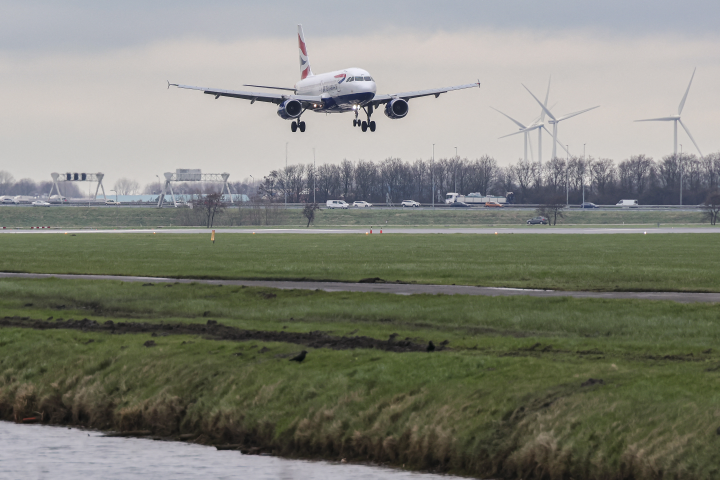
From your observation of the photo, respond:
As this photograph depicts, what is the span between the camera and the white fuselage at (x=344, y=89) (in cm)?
7131

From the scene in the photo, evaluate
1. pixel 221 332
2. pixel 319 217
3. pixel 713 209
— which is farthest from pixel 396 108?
pixel 319 217

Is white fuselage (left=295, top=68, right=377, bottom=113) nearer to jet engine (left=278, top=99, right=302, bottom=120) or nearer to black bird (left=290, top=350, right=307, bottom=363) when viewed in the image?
jet engine (left=278, top=99, right=302, bottom=120)

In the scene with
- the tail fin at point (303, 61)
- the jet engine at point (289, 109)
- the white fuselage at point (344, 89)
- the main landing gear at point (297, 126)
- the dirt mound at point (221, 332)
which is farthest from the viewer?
the tail fin at point (303, 61)

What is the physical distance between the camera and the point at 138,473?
18125 mm

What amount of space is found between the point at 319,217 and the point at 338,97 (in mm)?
101789

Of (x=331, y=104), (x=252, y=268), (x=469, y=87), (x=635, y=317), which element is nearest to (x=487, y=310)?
(x=635, y=317)

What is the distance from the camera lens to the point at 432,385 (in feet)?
64.4

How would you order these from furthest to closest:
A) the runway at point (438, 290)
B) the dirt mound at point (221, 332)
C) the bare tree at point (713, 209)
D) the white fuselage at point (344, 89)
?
1. the bare tree at point (713, 209)
2. the white fuselage at point (344, 89)
3. the runway at point (438, 290)
4. the dirt mound at point (221, 332)

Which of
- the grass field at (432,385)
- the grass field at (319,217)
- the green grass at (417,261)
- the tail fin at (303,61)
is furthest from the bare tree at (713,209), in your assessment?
the grass field at (432,385)

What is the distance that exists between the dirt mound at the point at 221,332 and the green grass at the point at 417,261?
14.6m

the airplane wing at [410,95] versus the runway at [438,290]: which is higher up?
the airplane wing at [410,95]

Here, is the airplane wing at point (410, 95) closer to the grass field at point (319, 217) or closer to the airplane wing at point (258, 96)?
the airplane wing at point (258, 96)

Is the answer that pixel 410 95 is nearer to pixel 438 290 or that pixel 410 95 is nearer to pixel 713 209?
pixel 438 290

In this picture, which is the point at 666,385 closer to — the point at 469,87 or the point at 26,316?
the point at 26,316
